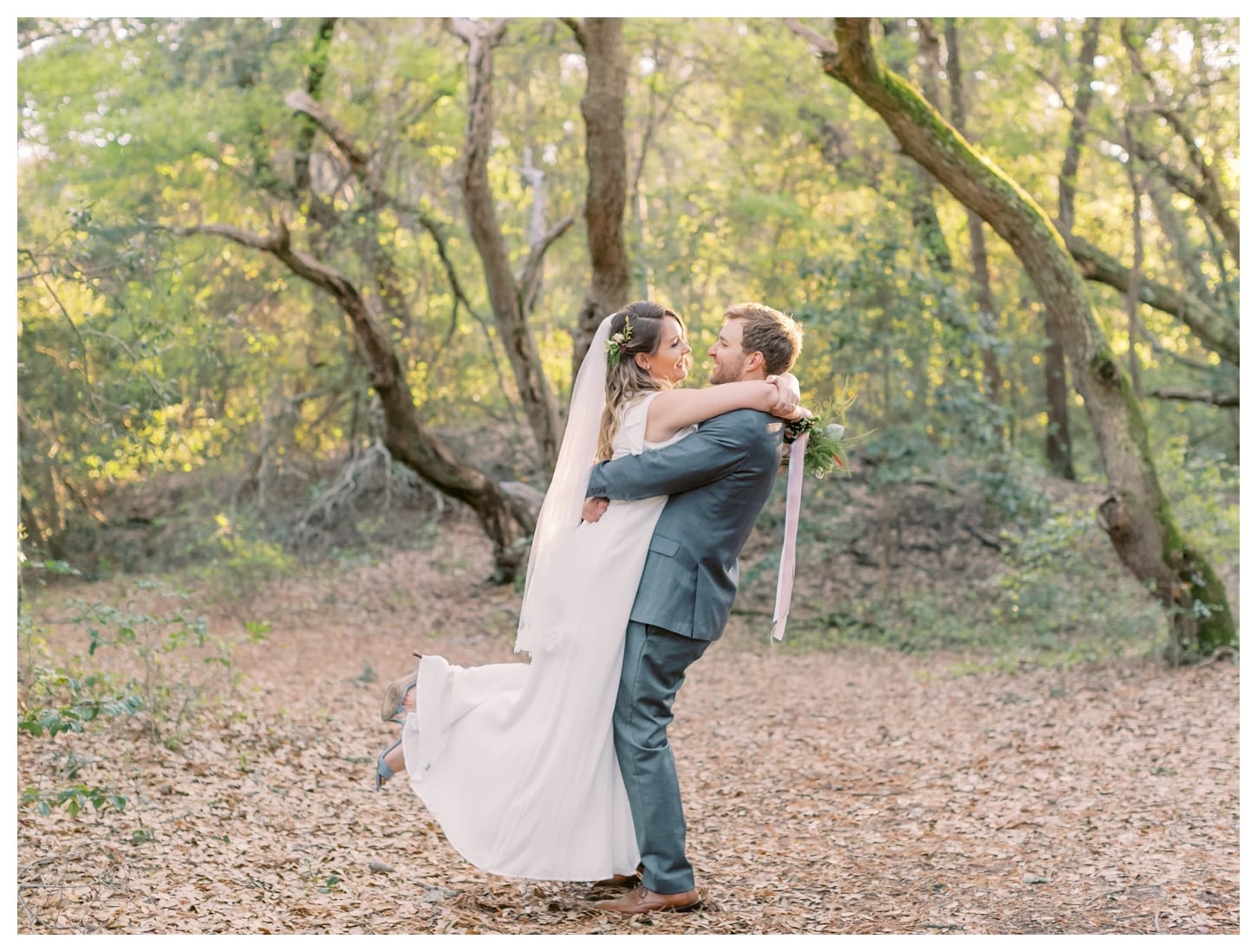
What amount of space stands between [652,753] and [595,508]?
2.65 feet

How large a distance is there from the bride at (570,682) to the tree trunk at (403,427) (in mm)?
6583

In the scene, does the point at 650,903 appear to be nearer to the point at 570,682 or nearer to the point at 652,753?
the point at 652,753

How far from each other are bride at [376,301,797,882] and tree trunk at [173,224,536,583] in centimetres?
658

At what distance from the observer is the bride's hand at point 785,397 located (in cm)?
379

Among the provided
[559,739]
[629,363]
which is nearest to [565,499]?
[629,363]

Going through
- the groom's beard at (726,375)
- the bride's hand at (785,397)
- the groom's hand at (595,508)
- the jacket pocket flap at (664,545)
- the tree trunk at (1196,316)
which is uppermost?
the tree trunk at (1196,316)

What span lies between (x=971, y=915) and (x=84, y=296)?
8784mm

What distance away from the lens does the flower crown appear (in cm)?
390

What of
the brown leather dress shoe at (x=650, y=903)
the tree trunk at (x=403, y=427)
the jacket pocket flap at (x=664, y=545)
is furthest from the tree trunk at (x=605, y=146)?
the brown leather dress shoe at (x=650, y=903)

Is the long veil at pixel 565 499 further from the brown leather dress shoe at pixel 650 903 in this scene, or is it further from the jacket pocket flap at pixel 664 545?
the brown leather dress shoe at pixel 650 903

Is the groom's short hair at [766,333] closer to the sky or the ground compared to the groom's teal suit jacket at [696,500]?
closer to the sky

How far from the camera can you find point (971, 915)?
12.8 feet

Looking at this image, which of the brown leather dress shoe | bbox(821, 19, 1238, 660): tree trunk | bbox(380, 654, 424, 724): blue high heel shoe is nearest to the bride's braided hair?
bbox(380, 654, 424, 724): blue high heel shoe

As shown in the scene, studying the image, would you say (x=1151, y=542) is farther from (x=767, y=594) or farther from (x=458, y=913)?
(x=458, y=913)
